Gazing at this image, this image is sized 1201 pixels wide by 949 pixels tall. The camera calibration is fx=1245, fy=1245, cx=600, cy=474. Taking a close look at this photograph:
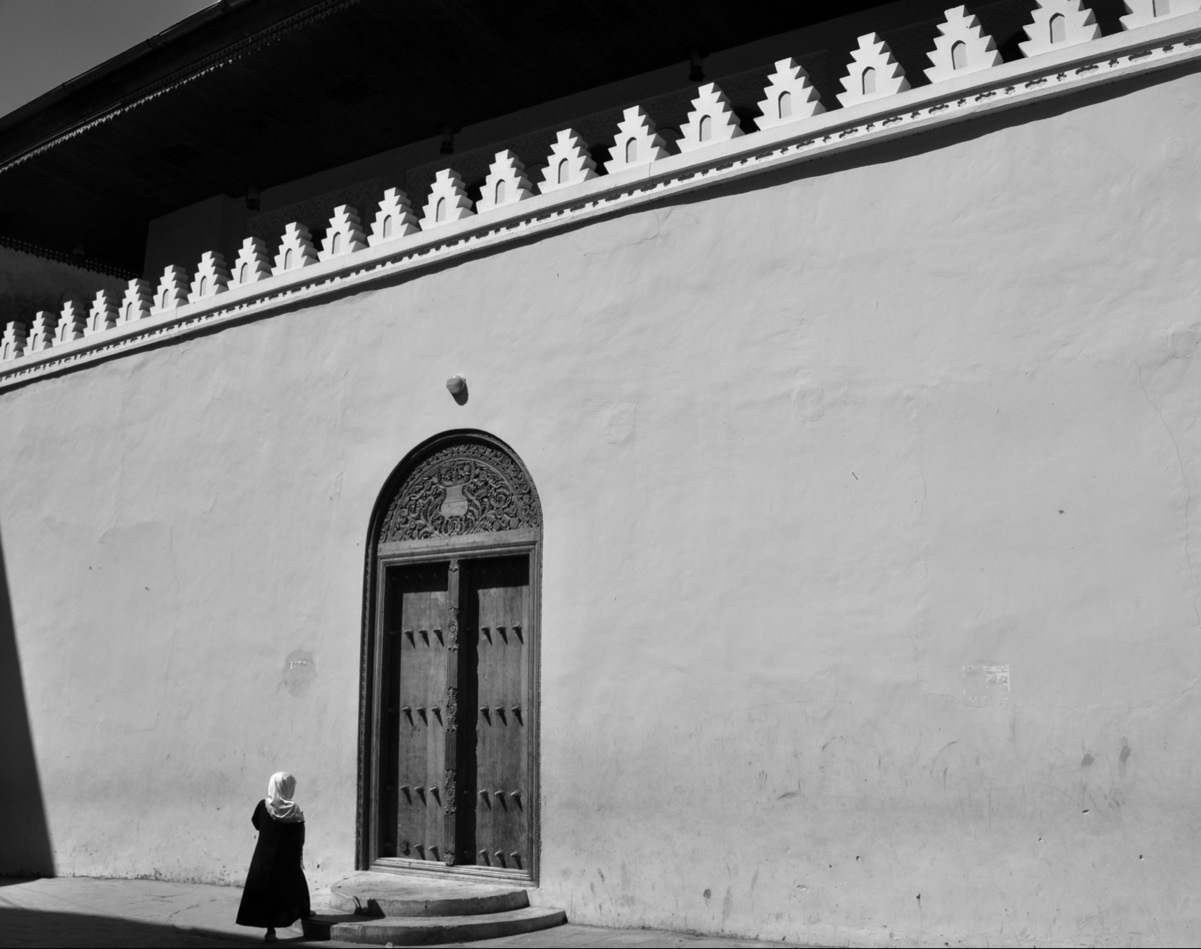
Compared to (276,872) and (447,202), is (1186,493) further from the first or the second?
(276,872)

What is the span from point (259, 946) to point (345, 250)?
416 centimetres

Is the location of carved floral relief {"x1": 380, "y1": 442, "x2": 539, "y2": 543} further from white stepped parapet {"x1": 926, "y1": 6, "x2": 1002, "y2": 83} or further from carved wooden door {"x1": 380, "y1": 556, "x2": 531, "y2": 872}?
white stepped parapet {"x1": 926, "y1": 6, "x2": 1002, "y2": 83}

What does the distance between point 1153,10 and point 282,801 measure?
5558mm

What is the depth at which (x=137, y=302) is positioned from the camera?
9.11m

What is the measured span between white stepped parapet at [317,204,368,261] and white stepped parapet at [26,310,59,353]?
3.06 metres

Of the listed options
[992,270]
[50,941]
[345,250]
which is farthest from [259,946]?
[992,270]

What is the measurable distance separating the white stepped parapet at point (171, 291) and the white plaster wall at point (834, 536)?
155 cm

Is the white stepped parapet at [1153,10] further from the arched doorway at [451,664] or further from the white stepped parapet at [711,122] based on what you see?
the arched doorway at [451,664]

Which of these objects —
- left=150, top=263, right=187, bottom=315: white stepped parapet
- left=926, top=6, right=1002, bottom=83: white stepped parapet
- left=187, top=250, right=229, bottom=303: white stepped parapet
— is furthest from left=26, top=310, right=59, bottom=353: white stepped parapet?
left=926, top=6, right=1002, bottom=83: white stepped parapet

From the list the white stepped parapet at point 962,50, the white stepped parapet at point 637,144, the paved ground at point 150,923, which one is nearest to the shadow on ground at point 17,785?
the paved ground at point 150,923

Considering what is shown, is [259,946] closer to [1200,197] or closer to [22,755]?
[22,755]

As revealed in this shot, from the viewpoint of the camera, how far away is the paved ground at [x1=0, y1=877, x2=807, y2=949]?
5.77 m

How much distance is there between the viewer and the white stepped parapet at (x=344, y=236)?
788 centimetres

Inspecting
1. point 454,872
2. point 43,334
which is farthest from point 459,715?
point 43,334
